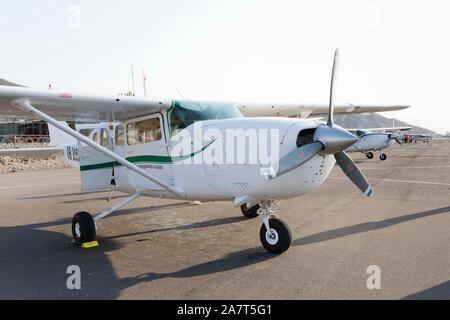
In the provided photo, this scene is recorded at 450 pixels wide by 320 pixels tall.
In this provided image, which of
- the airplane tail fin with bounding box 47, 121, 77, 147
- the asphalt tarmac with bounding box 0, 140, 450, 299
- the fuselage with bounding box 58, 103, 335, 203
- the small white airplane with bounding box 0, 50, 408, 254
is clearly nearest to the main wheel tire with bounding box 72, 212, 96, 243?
the small white airplane with bounding box 0, 50, 408, 254

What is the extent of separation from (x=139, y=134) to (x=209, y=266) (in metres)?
3.03

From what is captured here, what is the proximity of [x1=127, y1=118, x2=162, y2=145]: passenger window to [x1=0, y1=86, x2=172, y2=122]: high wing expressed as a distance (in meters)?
0.16

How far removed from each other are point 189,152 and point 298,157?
6.12ft

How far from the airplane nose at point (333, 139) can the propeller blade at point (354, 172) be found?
66 centimetres

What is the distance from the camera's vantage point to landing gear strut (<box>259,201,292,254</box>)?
561cm

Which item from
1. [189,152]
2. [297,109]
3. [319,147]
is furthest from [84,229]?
[297,109]

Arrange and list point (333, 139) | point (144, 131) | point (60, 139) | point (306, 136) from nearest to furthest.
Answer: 1. point (333, 139)
2. point (306, 136)
3. point (144, 131)
4. point (60, 139)

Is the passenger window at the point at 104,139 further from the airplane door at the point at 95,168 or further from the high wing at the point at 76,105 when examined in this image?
the high wing at the point at 76,105

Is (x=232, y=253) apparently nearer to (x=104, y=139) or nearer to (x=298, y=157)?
(x=298, y=157)

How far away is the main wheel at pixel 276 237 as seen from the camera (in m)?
5.61

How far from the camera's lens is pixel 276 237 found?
564 centimetres
